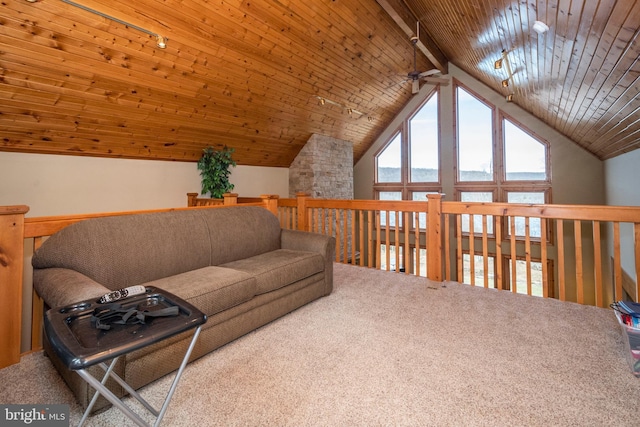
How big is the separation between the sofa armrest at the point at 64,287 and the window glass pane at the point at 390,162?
24.5ft

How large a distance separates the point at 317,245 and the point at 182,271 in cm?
120

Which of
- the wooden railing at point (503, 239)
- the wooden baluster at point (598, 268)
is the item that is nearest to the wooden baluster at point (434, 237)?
the wooden railing at point (503, 239)

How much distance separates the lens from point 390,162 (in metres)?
8.42

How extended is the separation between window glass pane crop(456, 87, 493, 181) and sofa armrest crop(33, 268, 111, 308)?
24.4 ft

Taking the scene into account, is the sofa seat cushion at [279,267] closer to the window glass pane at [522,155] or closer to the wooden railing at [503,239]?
the wooden railing at [503,239]

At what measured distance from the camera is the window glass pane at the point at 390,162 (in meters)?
8.25

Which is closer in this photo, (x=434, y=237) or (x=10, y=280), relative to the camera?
(x=10, y=280)

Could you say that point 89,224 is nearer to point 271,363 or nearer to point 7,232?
point 7,232

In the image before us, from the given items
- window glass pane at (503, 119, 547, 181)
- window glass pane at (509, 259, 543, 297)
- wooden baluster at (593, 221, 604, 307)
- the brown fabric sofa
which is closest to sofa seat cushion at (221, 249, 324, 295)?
the brown fabric sofa

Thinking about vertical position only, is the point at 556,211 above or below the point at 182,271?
above

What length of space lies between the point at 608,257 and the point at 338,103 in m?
5.76

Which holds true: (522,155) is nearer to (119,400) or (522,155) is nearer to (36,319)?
(119,400)

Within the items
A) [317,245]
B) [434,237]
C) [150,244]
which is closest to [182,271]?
[150,244]

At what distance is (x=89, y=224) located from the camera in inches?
81.7
